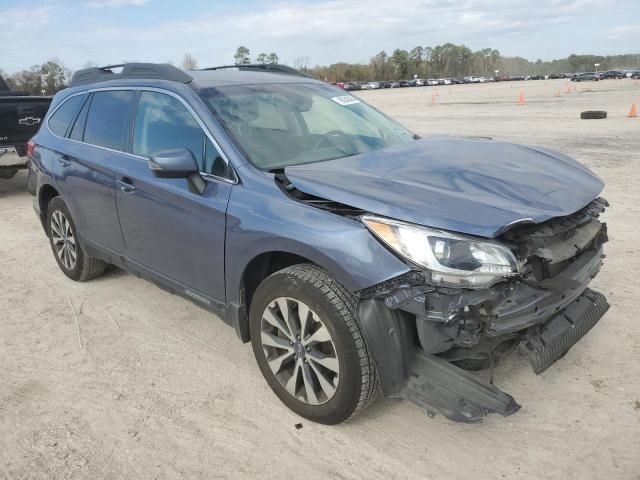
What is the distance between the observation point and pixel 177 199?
3.43m

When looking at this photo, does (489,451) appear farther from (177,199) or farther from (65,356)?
(65,356)

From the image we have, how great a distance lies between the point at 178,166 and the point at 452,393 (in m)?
1.90

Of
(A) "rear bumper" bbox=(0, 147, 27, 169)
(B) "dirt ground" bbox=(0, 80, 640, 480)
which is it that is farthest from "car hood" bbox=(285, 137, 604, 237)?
(A) "rear bumper" bbox=(0, 147, 27, 169)

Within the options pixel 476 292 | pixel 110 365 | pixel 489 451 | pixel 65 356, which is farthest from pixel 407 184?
pixel 65 356

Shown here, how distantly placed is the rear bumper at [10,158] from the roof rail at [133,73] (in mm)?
4566

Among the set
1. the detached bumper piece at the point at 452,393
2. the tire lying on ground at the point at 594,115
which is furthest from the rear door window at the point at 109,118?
the tire lying on ground at the point at 594,115

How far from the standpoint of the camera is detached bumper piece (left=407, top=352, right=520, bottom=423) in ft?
8.08

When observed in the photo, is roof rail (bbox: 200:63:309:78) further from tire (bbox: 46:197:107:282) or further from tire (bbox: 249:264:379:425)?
tire (bbox: 249:264:379:425)

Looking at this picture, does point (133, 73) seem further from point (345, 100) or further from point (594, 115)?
point (594, 115)

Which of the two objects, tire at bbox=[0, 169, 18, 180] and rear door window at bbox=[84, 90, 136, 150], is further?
tire at bbox=[0, 169, 18, 180]

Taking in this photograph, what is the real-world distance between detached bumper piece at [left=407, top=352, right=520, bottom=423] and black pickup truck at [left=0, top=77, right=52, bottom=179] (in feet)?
27.6

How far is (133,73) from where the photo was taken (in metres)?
4.12

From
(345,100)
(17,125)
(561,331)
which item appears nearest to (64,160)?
(345,100)

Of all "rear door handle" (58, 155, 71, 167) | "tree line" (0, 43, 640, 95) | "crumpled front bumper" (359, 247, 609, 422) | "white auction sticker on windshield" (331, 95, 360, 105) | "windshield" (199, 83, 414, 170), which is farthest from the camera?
"tree line" (0, 43, 640, 95)
